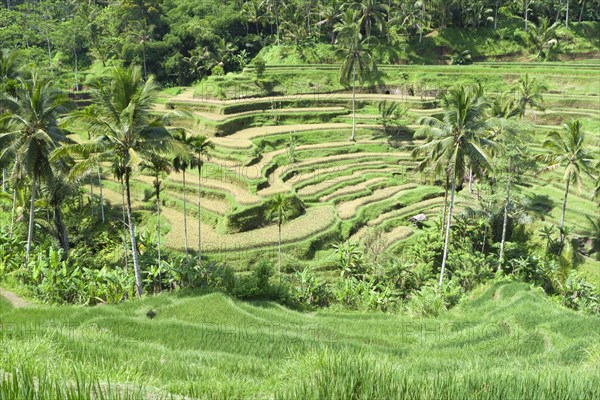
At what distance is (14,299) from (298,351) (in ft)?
47.2

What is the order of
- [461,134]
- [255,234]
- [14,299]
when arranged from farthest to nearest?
1. [255,234]
2. [461,134]
3. [14,299]

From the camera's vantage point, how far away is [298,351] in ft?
26.6

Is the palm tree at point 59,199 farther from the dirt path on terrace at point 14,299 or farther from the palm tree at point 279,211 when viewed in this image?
the palm tree at point 279,211

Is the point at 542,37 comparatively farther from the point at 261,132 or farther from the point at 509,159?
the point at 509,159

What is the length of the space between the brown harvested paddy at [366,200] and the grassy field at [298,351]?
11.2 meters

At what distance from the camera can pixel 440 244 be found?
26.3 metres

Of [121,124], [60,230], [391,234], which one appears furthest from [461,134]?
[60,230]

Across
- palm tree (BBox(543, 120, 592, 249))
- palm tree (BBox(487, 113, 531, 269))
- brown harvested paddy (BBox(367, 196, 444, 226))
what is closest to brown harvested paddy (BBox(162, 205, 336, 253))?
brown harvested paddy (BBox(367, 196, 444, 226))

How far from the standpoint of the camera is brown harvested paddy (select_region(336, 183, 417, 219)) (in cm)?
2966

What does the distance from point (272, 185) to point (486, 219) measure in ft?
48.9

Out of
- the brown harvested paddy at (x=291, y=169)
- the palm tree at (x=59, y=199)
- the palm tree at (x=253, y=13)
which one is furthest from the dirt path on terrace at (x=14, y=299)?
the palm tree at (x=253, y=13)

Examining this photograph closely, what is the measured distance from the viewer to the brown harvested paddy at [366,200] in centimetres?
2966

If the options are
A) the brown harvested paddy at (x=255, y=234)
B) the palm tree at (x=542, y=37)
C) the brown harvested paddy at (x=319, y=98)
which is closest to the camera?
the brown harvested paddy at (x=255, y=234)

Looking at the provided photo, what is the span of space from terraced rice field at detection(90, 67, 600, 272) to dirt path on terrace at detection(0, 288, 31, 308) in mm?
8727
